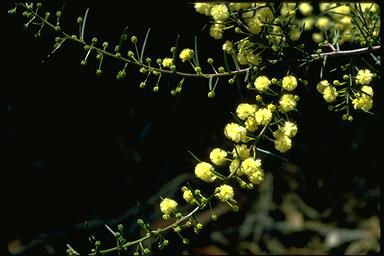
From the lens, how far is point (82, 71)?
5.61ft

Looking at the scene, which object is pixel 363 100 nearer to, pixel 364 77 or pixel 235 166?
pixel 364 77

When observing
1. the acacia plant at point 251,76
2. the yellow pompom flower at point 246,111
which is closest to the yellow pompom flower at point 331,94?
the acacia plant at point 251,76

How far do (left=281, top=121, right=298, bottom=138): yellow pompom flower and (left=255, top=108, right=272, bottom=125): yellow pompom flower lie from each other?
32 millimetres

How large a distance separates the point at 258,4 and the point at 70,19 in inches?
25.3

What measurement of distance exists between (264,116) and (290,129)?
4 centimetres

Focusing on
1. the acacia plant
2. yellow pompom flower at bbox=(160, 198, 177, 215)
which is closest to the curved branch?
the acacia plant

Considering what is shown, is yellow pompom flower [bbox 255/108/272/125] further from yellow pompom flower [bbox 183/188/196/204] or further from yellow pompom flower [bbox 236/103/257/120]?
yellow pompom flower [bbox 183/188/196/204]

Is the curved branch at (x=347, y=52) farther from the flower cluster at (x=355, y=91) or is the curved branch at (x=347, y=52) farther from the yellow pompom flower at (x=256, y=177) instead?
the yellow pompom flower at (x=256, y=177)

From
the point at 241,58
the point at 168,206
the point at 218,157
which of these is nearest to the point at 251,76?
the point at 241,58

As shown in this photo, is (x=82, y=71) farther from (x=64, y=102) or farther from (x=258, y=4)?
(x=258, y=4)

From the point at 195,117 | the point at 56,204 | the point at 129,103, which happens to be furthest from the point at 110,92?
the point at 56,204

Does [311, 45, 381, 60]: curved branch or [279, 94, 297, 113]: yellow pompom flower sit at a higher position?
[311, 45, 381, 60]: curved branch

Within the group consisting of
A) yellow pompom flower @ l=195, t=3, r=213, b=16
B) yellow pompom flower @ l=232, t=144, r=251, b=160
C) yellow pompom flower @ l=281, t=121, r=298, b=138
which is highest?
yellow pompom flower @ l=195, t=3, r=213, b=16

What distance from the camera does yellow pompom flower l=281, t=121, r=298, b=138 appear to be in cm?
91
